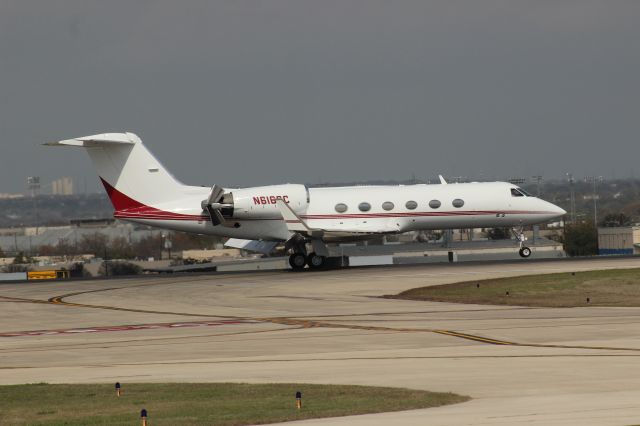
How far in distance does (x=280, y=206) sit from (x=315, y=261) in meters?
3.95

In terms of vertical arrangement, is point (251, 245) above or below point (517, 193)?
below

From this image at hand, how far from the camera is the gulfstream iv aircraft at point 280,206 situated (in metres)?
57.0

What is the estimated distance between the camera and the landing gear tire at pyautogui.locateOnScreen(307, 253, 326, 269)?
58.8m

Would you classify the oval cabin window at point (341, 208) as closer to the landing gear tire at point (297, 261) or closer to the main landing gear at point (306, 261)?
the main landing gear at point (306, 261)

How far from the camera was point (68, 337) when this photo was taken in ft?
107

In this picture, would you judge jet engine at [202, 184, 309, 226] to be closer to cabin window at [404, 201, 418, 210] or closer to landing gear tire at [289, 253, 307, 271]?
landing gear tire at [289, 253, 307, 271]

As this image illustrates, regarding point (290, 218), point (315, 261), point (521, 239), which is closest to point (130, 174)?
point (290, 218)

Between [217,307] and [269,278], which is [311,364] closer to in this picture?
[217,307]

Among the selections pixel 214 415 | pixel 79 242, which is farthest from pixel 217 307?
pixel 79 242

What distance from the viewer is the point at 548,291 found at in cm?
4247

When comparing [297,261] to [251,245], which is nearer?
[297,261]

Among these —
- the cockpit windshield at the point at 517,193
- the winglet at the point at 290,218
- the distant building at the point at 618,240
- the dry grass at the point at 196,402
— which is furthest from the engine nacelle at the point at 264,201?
the distant building at the point at 618,240

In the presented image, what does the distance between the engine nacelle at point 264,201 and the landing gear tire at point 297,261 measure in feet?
9.16

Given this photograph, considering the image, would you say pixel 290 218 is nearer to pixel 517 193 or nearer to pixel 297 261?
pixel 297 261
